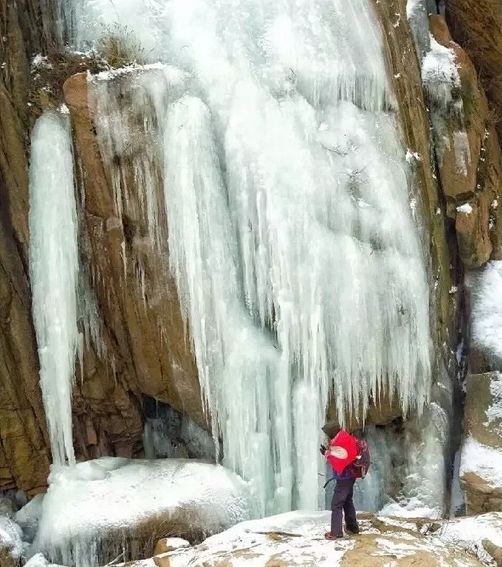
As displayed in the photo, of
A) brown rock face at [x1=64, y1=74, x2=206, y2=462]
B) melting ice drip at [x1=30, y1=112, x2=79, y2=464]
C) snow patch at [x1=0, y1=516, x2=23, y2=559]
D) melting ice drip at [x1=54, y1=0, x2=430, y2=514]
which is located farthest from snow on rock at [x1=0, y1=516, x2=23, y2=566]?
melting ice drip at [x1=54, y1=0, x2=430, y2=514]

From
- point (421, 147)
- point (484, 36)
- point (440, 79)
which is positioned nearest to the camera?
point (421, 147)

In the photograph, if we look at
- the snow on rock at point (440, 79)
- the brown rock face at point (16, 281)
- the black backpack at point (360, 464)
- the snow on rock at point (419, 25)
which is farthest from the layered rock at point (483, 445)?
the brown rock face at point (16, 281)

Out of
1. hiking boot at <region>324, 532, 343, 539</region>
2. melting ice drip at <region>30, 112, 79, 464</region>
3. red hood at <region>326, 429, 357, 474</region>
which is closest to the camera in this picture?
red hood at <region>326, 429, 357, 474</region>

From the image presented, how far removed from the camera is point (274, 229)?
721 cm

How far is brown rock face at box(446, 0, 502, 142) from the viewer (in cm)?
945

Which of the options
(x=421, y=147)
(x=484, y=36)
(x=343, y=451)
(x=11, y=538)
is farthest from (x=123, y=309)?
(x=484, y=36)

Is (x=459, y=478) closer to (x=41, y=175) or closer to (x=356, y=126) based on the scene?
(x=356, y=126)

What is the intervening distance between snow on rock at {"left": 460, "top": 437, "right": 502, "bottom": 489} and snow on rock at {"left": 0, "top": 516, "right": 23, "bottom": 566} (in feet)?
14.8

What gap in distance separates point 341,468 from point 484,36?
6.64m

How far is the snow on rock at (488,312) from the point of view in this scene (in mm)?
8508

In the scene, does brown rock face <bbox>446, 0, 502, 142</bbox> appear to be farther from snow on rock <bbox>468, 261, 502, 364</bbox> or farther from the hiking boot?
the hiking boot

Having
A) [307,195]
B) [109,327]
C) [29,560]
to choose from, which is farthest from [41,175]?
[29,560]

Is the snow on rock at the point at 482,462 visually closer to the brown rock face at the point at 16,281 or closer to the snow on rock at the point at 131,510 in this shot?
the snow on rock at the point at 131,510

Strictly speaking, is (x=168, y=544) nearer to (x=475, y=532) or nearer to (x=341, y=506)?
(x=341, y=506)
